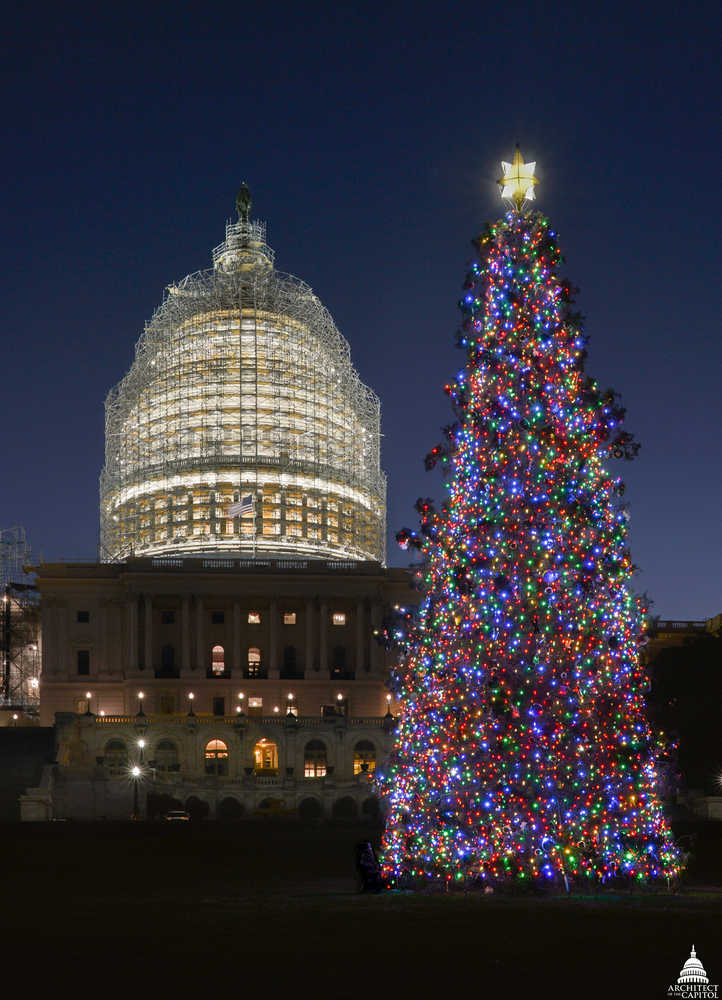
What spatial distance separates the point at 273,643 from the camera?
111 metres

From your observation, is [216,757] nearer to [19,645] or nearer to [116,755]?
[116,755]

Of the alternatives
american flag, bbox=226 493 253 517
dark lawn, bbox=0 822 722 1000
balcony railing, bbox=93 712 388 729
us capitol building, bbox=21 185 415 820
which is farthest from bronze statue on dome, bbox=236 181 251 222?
dark lawn, bbox=0 822 722 1000

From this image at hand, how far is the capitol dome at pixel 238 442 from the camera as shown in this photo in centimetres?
12494

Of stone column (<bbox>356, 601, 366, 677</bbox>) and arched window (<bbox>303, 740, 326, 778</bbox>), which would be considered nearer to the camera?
arched window (<bbox>303, 740, 326, 778</bbox>)

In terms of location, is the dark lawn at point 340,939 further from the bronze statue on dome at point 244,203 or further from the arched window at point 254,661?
the bronze statue on dome at point 244,203

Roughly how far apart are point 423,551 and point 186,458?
9650 cm

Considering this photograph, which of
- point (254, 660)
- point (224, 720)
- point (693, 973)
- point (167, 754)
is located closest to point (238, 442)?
point (254, 660)

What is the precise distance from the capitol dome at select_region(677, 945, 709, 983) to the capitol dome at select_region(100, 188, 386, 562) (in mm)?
105129

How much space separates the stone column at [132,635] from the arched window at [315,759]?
2553 centimetres

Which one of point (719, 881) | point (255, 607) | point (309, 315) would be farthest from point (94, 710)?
point (719, 881)

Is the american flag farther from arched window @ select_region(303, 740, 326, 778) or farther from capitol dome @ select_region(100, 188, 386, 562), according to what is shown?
arched window @ select_region(303, 740, 326, 778)

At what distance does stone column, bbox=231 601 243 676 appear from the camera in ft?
363

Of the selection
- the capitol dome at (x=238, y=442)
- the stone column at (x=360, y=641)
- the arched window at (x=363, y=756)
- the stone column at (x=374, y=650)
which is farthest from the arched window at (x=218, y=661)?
the arched window at (x=363, y=756)

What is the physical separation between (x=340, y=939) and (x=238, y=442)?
355 feet
